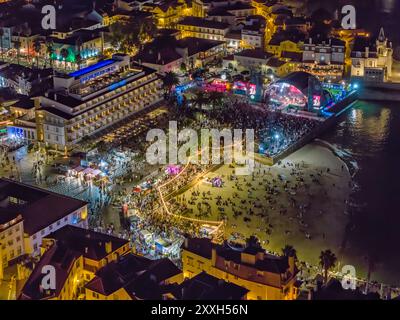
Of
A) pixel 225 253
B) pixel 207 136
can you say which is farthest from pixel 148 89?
pixel 225 253

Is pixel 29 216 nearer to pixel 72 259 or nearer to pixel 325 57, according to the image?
pixel 72 259

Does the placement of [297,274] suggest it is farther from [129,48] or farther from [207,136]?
[129,48]

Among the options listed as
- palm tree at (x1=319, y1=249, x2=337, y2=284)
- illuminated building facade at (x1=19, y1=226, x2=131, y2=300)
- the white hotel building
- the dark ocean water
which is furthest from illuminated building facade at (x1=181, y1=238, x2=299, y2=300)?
the white hotel building

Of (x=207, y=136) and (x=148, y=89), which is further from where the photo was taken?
(x=148, y=89)

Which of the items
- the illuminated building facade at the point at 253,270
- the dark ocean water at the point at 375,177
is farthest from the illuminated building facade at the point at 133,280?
the dark ocean water at the point at 375,177

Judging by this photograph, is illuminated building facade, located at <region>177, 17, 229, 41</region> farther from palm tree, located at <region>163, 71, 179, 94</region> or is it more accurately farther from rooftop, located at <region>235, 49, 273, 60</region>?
palm tree, located at <region>163, 71, 179, 94</region>

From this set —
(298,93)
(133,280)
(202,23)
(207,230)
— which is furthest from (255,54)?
(133,280)
